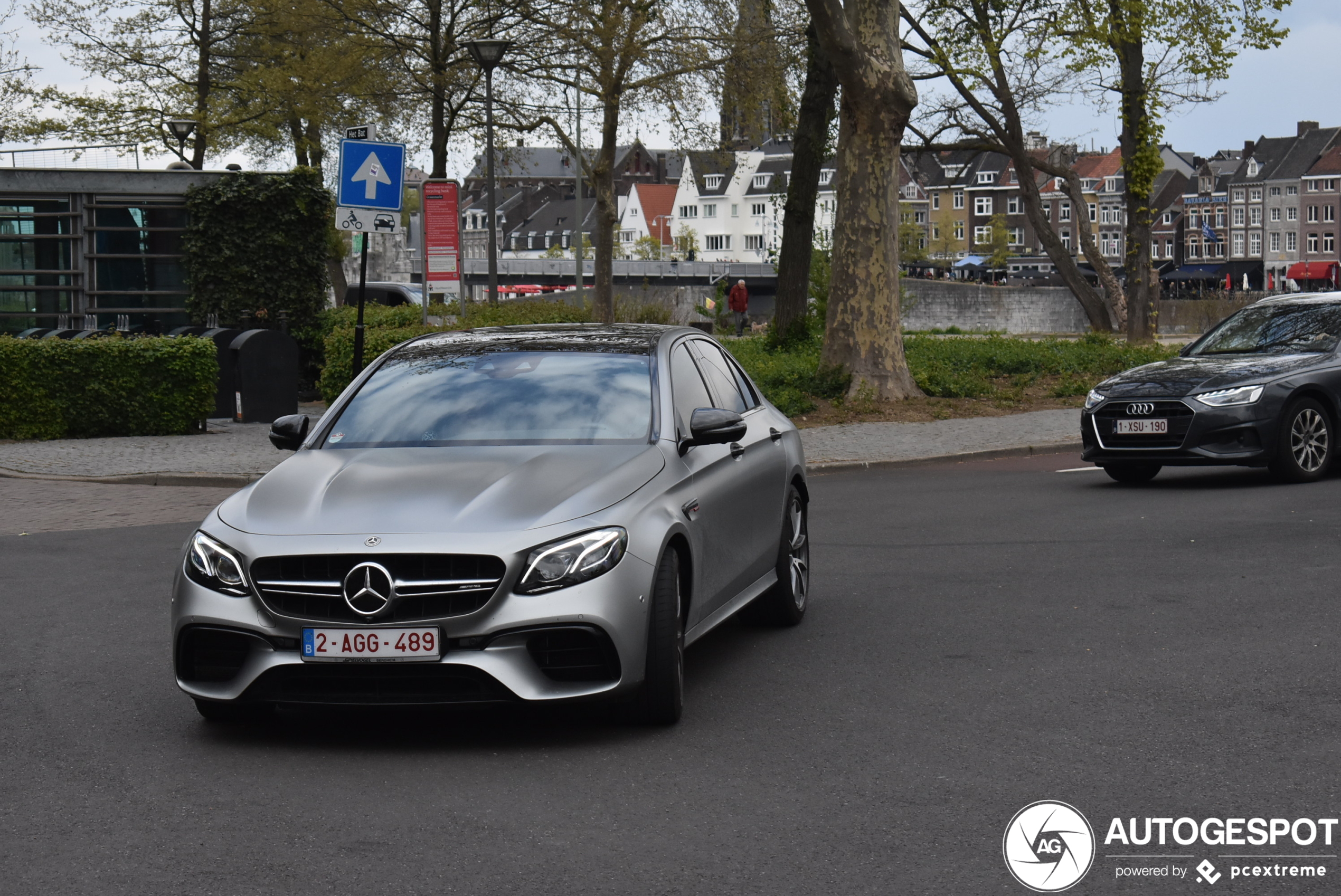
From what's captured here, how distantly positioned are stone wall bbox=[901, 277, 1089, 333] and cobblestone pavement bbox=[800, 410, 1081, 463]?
44353 mm

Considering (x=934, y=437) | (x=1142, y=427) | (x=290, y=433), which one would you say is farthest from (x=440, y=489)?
(x=934, y=437)

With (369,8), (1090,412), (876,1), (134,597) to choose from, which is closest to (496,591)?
(134,597)

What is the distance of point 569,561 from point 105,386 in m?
15.0

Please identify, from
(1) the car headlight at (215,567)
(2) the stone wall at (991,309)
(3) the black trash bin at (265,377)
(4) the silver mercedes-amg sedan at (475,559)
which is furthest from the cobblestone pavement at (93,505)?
(2) the stone wall at (991,309)

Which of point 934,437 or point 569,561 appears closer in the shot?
point 569,561

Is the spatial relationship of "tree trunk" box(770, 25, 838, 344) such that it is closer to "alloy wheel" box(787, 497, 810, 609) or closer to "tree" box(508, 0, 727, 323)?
"tree" box(508, 0, 727, 323)

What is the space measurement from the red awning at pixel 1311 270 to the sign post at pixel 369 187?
12999cm

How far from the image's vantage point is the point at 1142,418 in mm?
13141

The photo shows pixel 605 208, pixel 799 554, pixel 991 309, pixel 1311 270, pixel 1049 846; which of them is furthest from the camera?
pixel 1311 270

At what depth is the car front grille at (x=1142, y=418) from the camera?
12961 millimetres

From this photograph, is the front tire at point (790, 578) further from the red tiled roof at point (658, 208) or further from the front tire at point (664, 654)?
the red tiled roof at point (658, 208)

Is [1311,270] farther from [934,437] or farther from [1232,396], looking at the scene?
[1232,396]

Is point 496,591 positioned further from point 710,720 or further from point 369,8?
point 369,8

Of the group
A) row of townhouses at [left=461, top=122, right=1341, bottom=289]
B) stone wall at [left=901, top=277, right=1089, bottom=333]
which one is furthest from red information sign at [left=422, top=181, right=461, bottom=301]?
row of townhouses at [left=461, top=122, right=1341, bottom=289]
